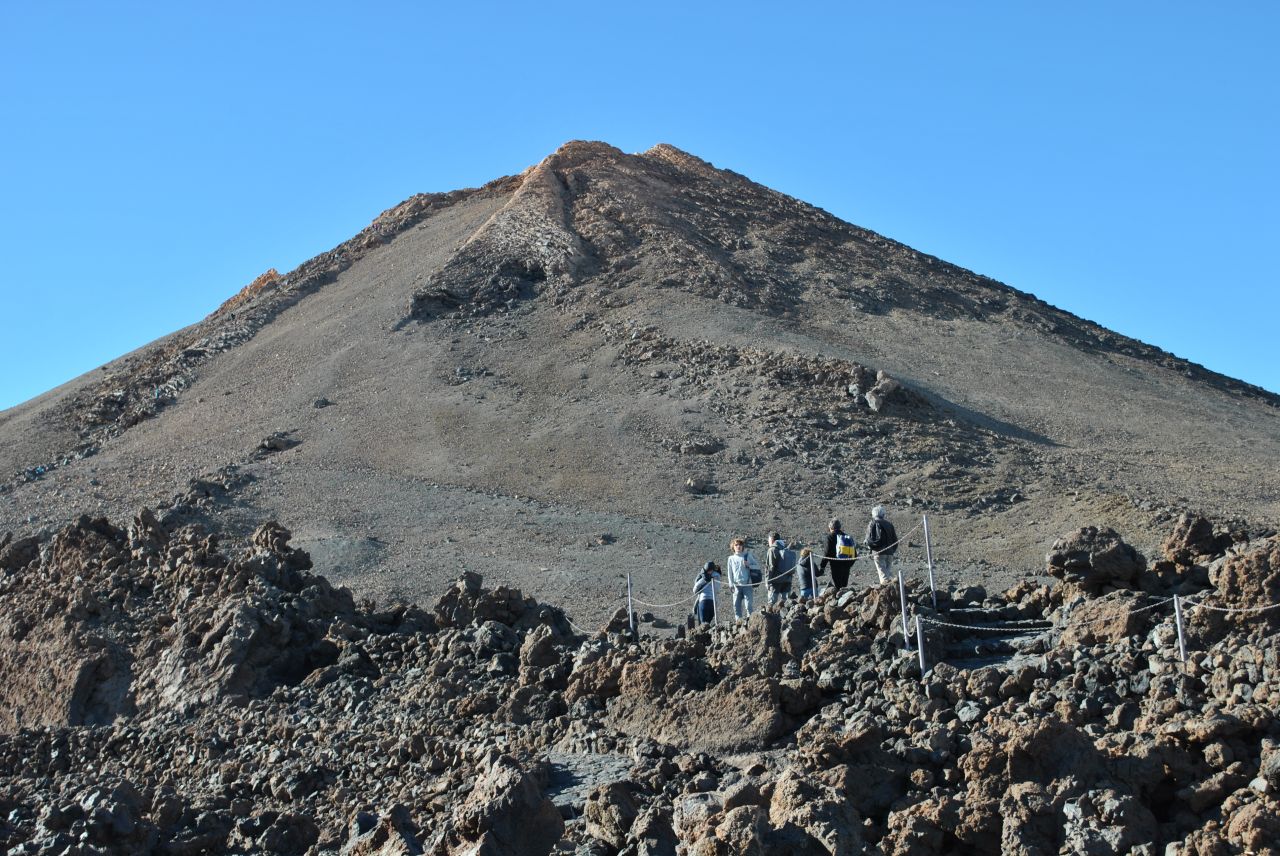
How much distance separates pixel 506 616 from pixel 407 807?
550 cm

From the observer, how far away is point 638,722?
13.2 m

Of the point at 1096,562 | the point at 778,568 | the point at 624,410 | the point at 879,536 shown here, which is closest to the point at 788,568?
the point at 778,568

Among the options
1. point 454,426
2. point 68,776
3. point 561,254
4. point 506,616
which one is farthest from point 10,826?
point 561,254

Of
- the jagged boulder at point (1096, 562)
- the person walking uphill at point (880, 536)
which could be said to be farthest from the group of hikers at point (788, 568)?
the jagged boulder at point (1096, 562)

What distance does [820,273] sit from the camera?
51.3m

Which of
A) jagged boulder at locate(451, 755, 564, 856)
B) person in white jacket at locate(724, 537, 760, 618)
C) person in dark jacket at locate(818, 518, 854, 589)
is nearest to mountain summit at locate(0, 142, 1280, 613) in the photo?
person in white jacket at locate(724, 537, 760, 618)

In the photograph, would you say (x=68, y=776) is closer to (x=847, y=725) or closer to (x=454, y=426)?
(x=847, y=725)

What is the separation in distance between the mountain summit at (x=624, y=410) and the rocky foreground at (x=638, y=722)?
268 inches

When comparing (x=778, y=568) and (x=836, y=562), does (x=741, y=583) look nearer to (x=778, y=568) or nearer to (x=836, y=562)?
(x=778, y=568)

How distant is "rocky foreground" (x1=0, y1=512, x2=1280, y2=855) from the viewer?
940cm

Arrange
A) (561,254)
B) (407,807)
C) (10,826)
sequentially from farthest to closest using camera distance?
1. (561,254)
2. (10,826)
3. (407,807)

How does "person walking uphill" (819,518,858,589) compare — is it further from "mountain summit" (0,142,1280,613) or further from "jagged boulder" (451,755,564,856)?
"mountain summit" (0,142,1280,613)

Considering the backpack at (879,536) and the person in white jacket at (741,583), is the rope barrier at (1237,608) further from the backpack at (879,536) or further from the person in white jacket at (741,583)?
the person in white jacket at (741,583)

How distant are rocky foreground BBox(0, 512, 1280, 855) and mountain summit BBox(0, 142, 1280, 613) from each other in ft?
22.3
